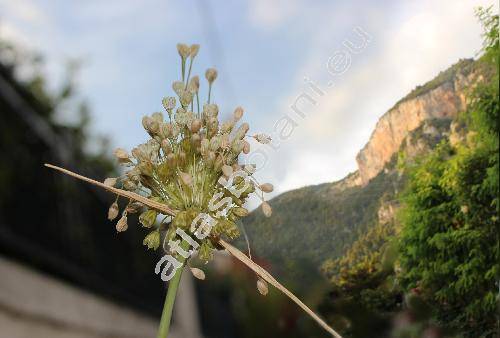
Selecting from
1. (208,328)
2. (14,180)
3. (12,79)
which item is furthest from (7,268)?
(208,328)

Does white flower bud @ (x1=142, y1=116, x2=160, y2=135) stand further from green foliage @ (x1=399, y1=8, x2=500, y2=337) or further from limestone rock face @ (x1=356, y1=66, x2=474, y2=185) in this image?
green foliage @ (x1=399, y1=8, x2=500, y2=337)

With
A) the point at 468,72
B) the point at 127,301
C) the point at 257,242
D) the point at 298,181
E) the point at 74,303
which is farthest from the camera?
the point at 127,301

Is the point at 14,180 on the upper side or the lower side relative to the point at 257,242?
lower

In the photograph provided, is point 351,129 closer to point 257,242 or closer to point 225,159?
point 257,242

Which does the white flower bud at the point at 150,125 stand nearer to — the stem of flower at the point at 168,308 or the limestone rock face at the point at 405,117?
the stem of flower at the point at 168,308

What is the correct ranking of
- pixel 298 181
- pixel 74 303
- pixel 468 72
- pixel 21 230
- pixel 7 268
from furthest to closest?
pixel 74 303, pixel 21 230, pixel 7 268, pixel 468 72, pixel 298 181

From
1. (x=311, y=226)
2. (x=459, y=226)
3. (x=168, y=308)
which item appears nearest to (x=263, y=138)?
(x=168, y=308)

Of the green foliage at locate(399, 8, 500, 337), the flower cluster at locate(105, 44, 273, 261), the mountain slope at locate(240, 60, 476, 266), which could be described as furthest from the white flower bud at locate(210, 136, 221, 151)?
the green foliage at locate(399, 8, 500, 337)

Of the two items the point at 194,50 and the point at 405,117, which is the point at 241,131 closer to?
the point at 194,50
